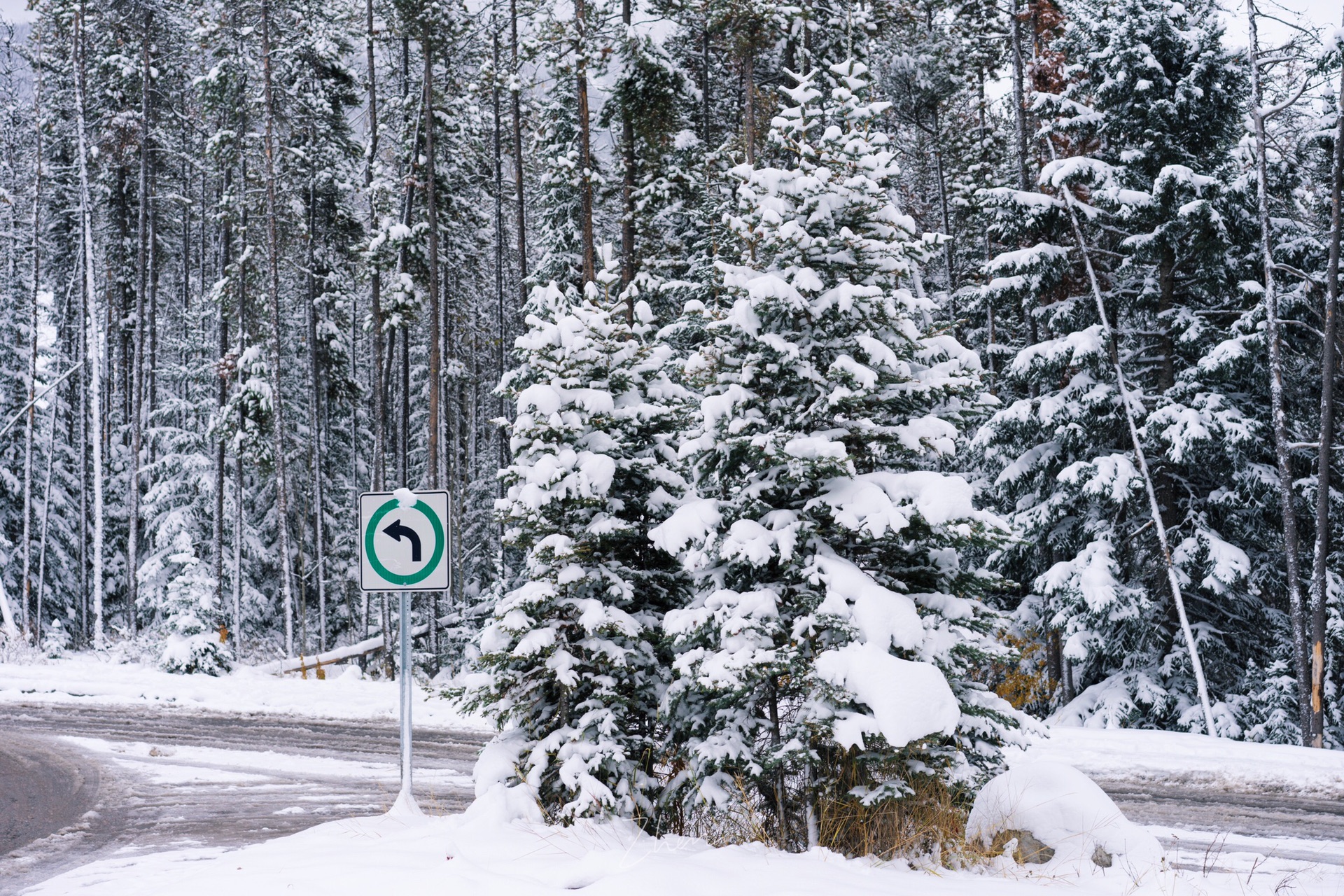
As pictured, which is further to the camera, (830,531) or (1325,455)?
Result: (1325,455)

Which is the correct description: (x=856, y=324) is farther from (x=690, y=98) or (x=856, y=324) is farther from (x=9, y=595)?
(x=9, y=595)

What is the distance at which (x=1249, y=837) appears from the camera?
7.80 meters

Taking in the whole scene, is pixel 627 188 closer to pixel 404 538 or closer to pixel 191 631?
pixel 404 538

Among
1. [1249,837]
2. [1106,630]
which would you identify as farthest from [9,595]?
[1249,837]

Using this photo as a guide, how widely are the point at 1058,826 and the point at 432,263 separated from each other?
1823cm

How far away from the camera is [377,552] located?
6.40 m

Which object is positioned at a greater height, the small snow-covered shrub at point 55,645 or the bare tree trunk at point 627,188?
the bare tree trunk at point 627,188

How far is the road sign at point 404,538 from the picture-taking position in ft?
21.0

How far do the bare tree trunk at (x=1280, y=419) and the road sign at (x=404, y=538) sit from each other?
13.8m

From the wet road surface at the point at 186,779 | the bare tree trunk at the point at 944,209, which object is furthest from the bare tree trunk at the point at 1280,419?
the wet road surface at the point at 186,779

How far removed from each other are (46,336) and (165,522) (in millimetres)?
14406

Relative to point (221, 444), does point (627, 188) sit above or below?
above

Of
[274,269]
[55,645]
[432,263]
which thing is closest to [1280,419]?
[432,263]

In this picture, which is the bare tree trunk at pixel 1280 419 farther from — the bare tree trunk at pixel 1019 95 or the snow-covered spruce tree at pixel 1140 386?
the bare tree trunk at pixel 1019 95
